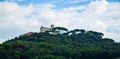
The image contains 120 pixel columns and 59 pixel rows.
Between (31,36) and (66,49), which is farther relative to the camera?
(31,36)

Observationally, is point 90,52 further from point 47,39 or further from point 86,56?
point 47,39

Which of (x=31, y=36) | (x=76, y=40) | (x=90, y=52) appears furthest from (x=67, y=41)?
(x=90, y=52)

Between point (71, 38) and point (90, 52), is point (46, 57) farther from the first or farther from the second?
point (71, 38)

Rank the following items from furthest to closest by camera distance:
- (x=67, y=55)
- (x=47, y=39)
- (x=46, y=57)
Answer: (x=47, y=39)
(x=67, y=55)
(x=46, y=57)

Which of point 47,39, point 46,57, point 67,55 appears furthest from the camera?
point 47,39

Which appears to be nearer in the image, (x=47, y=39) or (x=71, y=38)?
(x=47, y=39)

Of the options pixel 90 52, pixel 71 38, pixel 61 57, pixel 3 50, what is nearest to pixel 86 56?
pixel 90 52
